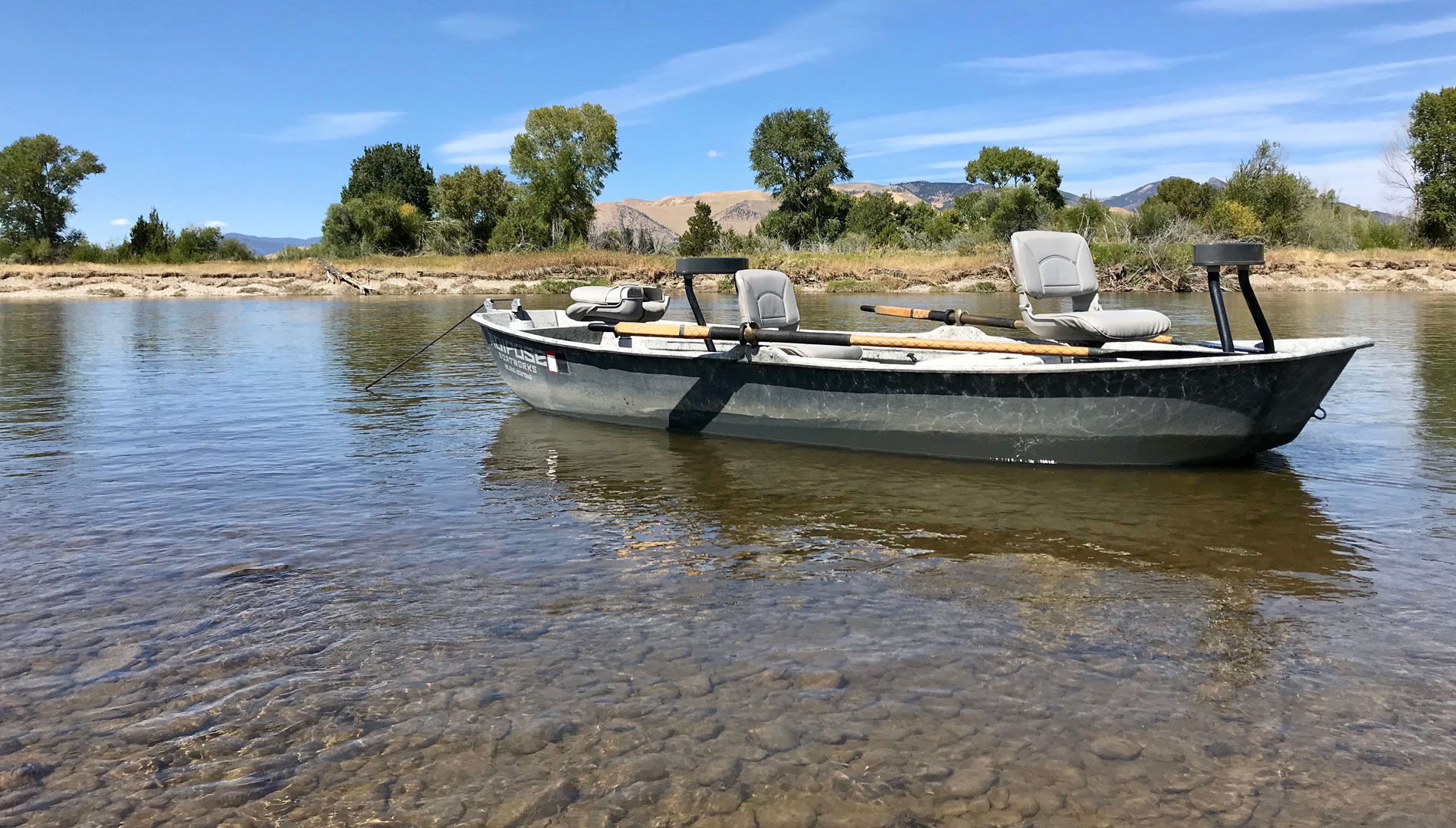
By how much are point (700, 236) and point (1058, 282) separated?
142 ft

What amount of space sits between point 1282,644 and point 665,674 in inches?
98.1

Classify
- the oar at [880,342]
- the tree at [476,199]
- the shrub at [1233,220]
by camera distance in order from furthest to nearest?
1. the tree at [476,199]
2. the shrub at [1233,220]
3. the oar at [880,342]

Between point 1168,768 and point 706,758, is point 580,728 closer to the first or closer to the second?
point 706,758

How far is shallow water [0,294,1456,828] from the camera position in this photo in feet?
10.3

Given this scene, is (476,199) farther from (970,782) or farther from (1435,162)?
(970,782)

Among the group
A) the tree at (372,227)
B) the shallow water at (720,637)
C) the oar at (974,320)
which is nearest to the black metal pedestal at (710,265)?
the oar at (974,320)

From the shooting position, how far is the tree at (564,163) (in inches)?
2453

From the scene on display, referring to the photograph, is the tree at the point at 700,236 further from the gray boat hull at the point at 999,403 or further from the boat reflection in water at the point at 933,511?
the boat reflection in water at the point at 933,511

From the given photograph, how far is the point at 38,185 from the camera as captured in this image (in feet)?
215

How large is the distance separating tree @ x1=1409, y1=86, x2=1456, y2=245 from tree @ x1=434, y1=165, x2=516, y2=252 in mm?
47137

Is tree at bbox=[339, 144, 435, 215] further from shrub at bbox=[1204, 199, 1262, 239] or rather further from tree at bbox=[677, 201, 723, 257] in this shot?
shrub at bbox=[1204, 199, 1262, 239]

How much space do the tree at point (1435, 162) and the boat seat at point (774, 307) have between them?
4665 centimetres

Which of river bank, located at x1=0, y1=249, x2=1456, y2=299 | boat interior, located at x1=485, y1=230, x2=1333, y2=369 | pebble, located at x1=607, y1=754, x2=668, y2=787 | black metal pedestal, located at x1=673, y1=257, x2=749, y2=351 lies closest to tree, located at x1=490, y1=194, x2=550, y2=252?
river bank, located at x1=0, y1=249, x2=1456, y2=299

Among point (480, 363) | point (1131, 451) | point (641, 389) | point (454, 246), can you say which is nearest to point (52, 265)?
point (454, 246)
